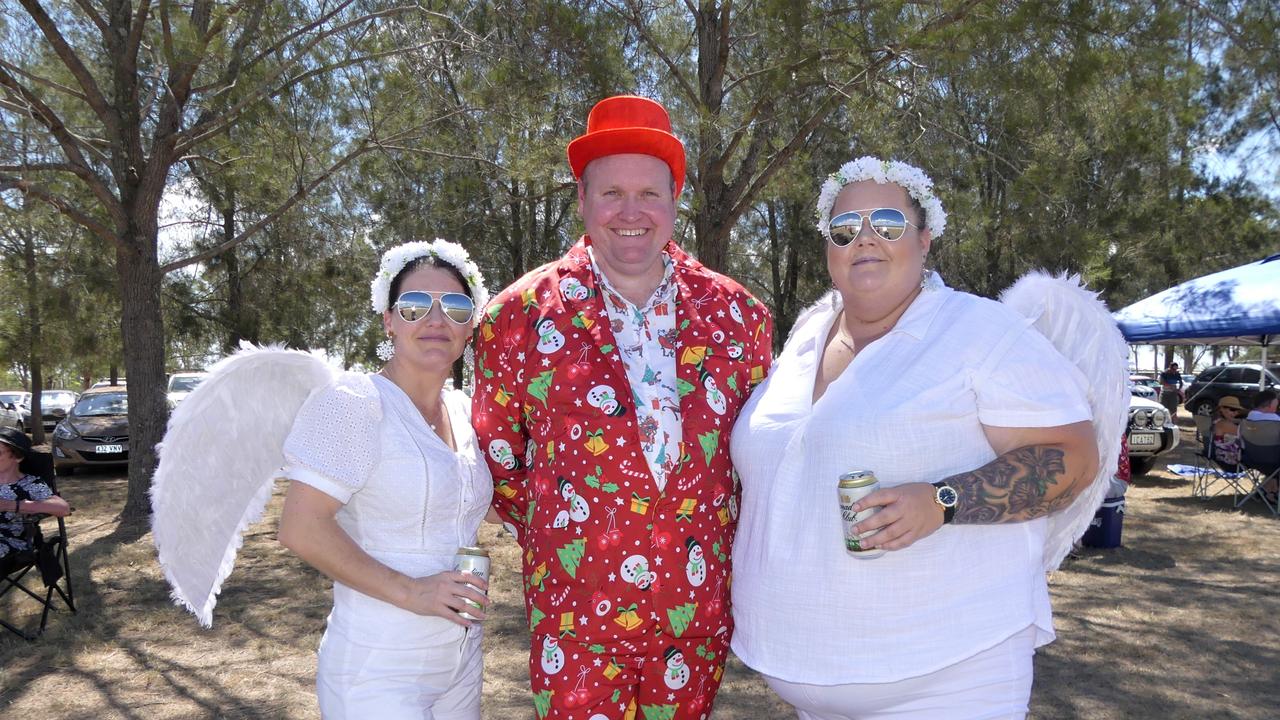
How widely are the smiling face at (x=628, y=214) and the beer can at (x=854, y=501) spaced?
3.25ft

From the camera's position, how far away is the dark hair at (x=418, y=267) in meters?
2.18

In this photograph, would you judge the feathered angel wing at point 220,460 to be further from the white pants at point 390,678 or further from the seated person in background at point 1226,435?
the seated person in background at point 1226,435

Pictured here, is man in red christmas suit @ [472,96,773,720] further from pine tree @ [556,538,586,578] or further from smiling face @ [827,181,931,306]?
smiling face @ [827,181,931,306]

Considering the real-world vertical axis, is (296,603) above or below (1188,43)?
below

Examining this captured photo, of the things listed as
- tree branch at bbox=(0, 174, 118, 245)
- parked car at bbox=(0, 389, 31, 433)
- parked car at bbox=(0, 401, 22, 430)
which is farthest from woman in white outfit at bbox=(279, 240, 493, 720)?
parked car at bbox=(0, 389, 31, 433)

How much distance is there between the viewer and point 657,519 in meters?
2.19

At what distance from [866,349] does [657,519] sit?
2.21 ft

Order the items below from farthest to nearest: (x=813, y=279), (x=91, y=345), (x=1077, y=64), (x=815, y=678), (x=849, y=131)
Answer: (x=813, y=279), (x=91, y=345), (x=849, y=131), (x=1077, y=64), (x=815, y=678)

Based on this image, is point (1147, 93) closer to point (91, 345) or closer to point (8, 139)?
point (8, 139)

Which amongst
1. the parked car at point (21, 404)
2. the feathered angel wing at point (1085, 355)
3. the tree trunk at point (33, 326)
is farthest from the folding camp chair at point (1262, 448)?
the parked car at point (21, 404)

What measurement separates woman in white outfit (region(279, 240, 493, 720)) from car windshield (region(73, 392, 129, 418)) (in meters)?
12.8

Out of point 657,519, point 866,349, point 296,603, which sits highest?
point 866,349

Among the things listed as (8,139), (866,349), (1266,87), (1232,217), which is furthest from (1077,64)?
(1232,217)

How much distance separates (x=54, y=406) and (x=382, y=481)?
2718 centimetres
